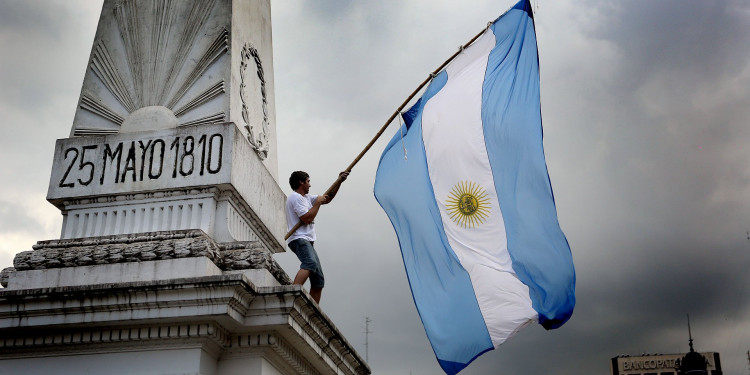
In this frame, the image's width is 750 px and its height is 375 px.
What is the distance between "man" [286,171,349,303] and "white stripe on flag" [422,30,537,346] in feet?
4.91

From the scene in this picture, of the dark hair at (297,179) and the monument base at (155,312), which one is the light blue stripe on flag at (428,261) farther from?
the monument base at (155,312)

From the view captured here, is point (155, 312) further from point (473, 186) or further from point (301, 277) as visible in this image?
point (473, 186)

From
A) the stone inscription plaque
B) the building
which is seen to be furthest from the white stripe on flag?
the building

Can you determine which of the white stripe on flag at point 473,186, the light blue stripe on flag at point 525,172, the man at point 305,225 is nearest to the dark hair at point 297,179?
the man at point 305,225

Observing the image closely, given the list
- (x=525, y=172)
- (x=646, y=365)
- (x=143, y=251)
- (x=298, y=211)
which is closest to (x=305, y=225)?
(x=298, y=211)

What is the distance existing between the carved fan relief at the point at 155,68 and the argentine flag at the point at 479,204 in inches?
99.5

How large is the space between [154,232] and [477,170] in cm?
397

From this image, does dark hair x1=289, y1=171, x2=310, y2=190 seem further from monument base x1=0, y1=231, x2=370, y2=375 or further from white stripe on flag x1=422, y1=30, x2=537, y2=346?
white stripe on flag x1=422, y1=30, x2=537, y2=346

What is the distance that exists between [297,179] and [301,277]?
1185 mm

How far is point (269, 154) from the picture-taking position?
12.7 meters

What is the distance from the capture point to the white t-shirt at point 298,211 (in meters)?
10.8

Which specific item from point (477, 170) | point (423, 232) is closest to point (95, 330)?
point (423, 232)

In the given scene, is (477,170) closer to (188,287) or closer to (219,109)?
(219,109)

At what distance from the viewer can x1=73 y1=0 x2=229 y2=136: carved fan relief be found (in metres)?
11.6
